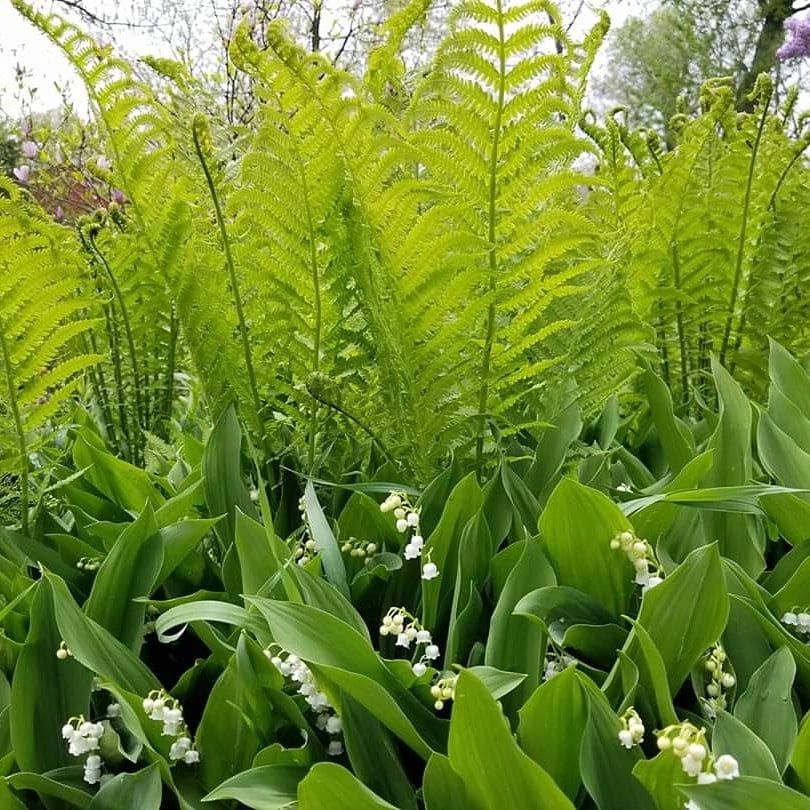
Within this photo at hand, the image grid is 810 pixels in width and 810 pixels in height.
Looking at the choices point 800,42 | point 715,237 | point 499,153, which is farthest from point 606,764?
point 800,42

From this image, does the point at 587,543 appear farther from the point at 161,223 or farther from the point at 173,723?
the point at 161,223

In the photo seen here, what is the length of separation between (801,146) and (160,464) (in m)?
0.98

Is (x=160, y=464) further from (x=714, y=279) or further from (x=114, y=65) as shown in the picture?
(x=714, y=279)

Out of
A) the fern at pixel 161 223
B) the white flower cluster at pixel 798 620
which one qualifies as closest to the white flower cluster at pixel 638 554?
the white flower cluster at pixel 798 620

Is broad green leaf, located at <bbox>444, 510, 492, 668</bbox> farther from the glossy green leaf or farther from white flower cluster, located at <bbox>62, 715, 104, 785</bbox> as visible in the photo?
white flower cluster, located at <bbox>62, 715, 104, 785</bbox>

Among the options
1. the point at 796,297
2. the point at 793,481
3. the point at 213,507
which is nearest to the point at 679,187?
the point at 796,297

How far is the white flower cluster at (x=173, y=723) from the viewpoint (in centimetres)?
56

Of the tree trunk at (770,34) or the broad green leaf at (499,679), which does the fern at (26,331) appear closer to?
the broad green leaf at (499,679)

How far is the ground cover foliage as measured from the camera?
551 millimetres

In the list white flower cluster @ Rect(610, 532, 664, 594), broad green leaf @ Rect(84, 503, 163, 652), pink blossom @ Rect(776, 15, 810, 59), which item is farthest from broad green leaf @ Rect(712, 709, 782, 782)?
pink blossom @ Rect(776, 15, 810, 59)

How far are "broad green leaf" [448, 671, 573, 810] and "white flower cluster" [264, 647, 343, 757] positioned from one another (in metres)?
0.12

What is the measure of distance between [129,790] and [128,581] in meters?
0.20

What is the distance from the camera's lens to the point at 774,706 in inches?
22.0

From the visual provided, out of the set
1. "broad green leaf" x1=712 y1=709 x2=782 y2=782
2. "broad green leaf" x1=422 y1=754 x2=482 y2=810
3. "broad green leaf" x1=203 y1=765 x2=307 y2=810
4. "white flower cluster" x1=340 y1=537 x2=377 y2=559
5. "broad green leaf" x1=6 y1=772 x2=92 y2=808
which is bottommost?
"broad green leaf" x1=6 y1=772 x2=92 y2=808
